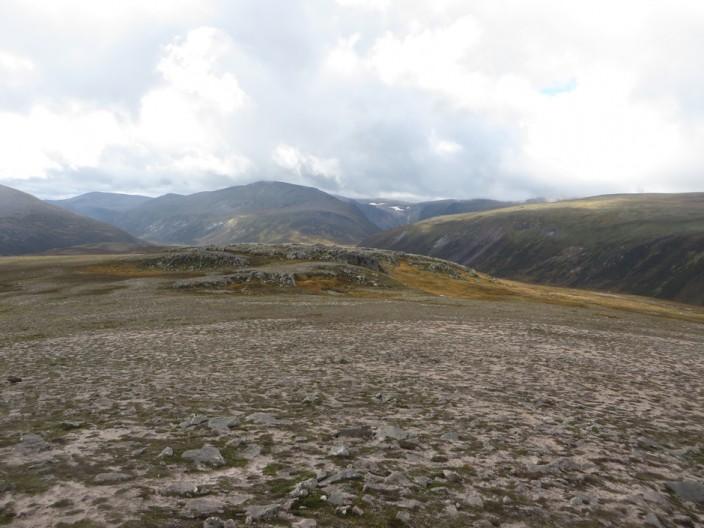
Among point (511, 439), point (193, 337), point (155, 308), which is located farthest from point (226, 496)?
point (155, 308)

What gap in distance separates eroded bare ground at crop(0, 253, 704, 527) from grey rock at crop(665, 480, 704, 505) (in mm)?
49

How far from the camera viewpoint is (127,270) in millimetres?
114062

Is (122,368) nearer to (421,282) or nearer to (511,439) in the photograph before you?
(511,439)

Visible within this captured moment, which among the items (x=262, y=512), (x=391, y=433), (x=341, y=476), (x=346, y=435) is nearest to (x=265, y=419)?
(x=346, y=435)

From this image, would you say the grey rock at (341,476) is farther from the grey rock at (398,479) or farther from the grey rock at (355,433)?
the grey rock at (355,433)

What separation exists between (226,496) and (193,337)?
2617 centimetres

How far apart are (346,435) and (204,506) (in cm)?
480

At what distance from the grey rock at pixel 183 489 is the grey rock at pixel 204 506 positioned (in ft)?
1.08

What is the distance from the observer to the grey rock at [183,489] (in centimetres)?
739

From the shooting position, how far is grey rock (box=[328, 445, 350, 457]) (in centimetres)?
956

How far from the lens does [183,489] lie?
24.8 ft

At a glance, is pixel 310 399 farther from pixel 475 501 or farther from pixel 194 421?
pixel 475 501

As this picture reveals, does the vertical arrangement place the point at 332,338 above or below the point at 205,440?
below

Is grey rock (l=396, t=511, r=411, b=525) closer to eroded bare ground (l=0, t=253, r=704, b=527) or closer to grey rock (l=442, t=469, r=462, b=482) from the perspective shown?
eroded bare ground (l=0, t=253, r=704, b=527)
